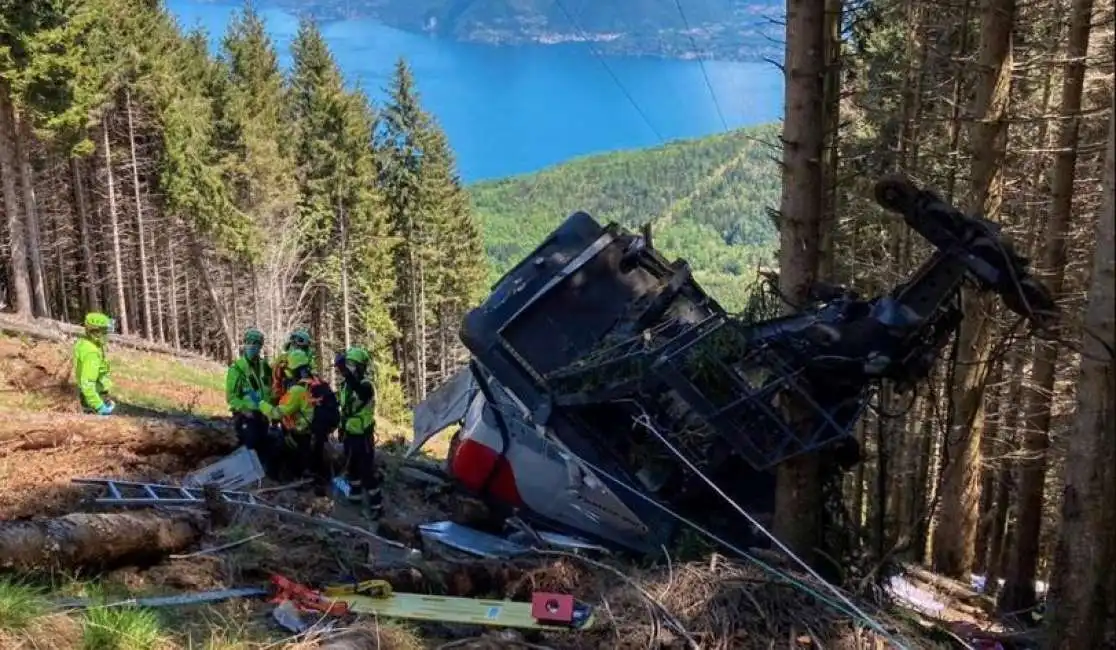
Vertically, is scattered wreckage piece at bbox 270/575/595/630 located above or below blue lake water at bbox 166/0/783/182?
below

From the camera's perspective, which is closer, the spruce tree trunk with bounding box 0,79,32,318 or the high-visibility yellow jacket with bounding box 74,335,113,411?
the high-visibility yellow jacket with bounding box 74,335,113,411

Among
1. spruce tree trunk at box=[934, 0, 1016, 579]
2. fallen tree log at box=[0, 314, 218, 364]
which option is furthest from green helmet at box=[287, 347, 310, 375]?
fallen tree log at box=[0, 314, 218, 364]

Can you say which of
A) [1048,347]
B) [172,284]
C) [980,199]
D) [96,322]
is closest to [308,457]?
[96,322]

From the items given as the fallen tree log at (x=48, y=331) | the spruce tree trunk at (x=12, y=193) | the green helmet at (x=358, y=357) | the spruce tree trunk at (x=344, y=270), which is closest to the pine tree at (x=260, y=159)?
the spruce tree trunk at (x=344, y=270)

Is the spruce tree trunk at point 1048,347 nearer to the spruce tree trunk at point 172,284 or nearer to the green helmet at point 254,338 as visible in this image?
the green helmet at point 254,338

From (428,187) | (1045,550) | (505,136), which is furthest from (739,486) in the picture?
(505,136)

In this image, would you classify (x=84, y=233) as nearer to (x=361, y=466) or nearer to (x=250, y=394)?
(x=250, y=394)

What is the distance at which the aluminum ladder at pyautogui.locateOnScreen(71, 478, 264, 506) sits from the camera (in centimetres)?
767

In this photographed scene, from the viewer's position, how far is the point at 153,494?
8086mm

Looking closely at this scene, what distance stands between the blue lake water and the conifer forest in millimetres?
25842

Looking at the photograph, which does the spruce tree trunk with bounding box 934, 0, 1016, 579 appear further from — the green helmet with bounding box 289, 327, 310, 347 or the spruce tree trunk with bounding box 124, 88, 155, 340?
the spruce tree trunk with bounding box 124, 88, 155, 340

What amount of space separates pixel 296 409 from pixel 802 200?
18.6 feet

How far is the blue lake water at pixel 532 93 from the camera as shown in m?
97.6

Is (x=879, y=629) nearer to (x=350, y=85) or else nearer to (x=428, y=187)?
(x=428, y=187)
